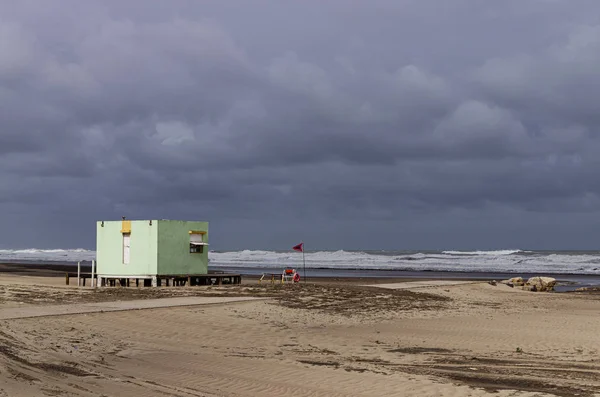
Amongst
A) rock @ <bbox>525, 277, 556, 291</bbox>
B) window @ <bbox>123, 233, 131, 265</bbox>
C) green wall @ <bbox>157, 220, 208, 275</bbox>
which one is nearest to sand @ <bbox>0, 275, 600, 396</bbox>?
green wall @ <bbox>157, 220, 208, 275</bbox>

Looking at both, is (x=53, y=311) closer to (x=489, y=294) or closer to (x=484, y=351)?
(x=484, y=351)

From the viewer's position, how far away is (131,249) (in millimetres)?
31547

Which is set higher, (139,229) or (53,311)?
(139,229)

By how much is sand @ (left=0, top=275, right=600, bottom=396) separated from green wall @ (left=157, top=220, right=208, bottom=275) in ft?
14.1

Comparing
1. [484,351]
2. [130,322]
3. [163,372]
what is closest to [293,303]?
[130,322]

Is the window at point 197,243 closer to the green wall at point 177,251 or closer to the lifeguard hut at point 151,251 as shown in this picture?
the lifeguard hut at point 151,251

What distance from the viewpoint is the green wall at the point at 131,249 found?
101 feet

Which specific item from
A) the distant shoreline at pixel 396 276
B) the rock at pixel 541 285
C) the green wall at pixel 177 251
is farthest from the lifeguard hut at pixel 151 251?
the rock at pixel 541 285

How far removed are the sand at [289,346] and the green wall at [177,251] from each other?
4.29 m

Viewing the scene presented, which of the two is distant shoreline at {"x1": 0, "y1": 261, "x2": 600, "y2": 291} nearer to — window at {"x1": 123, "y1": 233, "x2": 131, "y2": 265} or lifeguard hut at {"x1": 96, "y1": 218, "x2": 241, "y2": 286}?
lifeguard hut at {"x1": 96, "y1": 218, "x2": 241, "y2": 286}

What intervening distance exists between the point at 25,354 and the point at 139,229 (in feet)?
62.9

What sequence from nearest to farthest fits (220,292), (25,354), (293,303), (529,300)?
(25,354), (293,303), (220,292), (529,300)

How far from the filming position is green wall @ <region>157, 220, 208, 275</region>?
101 ft

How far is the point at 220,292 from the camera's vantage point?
2736 centimetres
